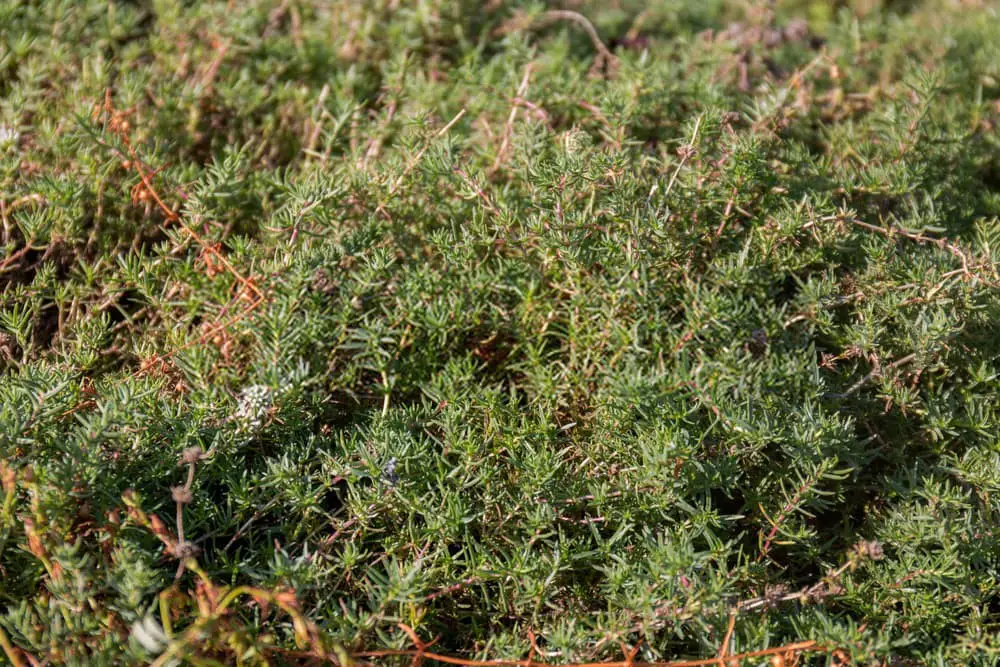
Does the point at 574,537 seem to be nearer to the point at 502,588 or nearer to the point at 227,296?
the point at 502,588

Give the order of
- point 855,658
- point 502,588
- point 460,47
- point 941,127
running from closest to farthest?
point 855,658 → point 502,588 → point 941,127 → point 460,47

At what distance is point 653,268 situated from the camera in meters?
2.61

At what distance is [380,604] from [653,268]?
3.93ft

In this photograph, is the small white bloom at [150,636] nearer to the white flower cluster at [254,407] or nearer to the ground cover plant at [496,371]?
the ground cover plant at [496,371]

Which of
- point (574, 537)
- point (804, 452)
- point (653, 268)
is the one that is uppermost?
point (653, 268)

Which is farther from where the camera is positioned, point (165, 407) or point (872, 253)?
point (872, 253)

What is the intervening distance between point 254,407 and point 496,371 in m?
0.76

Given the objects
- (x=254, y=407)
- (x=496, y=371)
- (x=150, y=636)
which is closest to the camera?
(x=150, y=636)

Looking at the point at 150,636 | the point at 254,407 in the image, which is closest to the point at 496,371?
the point at 254,407

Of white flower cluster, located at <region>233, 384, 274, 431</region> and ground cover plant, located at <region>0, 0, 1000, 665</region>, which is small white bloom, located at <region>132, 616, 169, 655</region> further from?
white flower cluster, located at <region>233, 384, 274, 431</region>

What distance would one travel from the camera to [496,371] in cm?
278

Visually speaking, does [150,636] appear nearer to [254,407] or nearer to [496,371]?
[254,407]

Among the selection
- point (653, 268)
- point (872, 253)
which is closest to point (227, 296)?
point (653, 268)

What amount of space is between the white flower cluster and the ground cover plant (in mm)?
10
